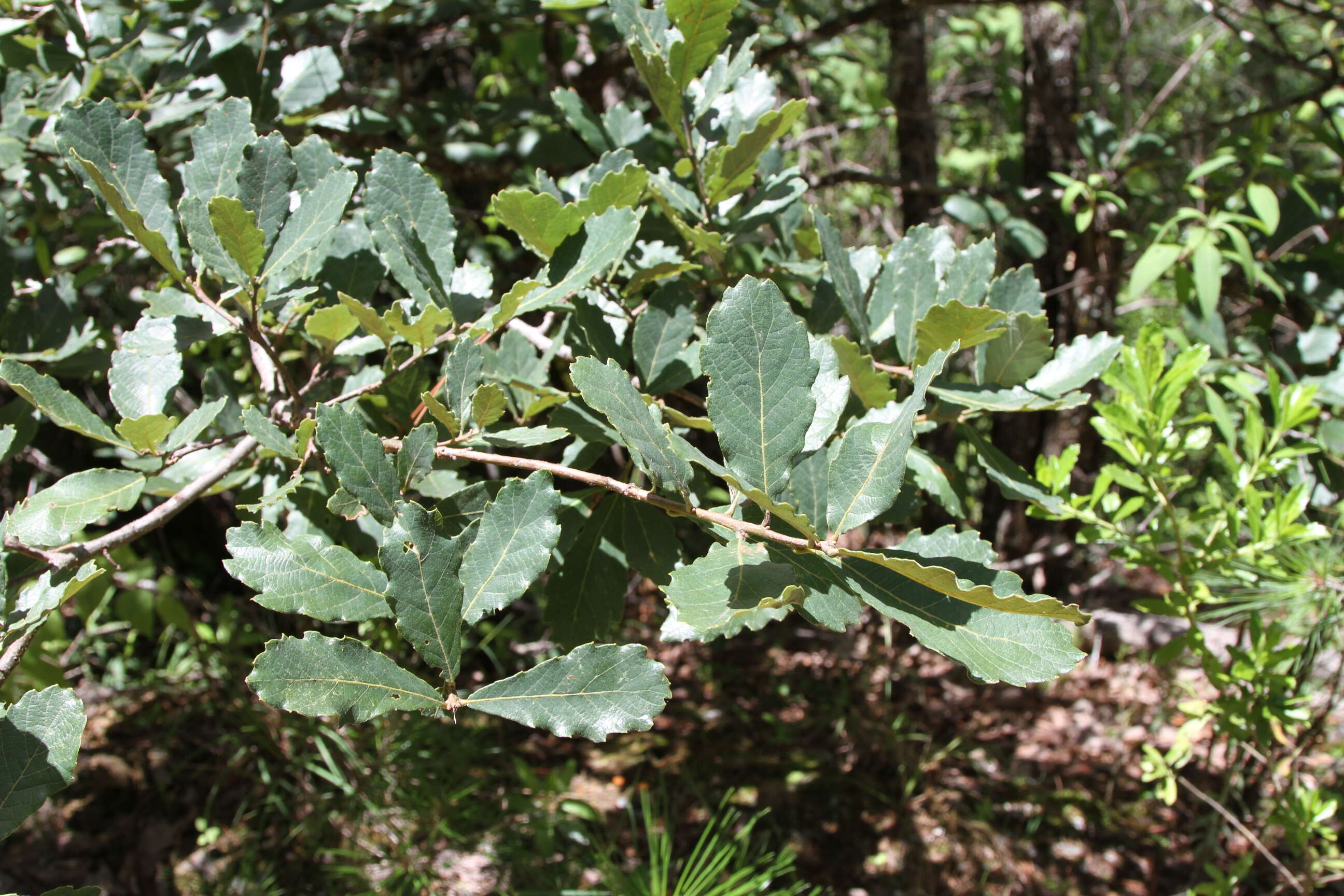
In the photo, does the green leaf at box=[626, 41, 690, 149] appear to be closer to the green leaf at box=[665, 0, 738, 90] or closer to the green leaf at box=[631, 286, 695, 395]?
the green leaf at box=[665, 0, 738, 90]

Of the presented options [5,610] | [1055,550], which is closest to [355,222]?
[5,610]

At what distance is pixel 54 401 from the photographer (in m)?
0.92

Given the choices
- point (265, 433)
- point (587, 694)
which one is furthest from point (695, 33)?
point (587, 694)

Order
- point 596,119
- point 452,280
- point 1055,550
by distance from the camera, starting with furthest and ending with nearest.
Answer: point 1055,550, point 596,119, point 452,280

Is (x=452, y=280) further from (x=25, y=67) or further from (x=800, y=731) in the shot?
(x=800, y=731)

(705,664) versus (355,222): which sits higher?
(355,222)

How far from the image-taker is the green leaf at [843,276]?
1044 mm

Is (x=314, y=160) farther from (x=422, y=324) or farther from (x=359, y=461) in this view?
(x=359, y=461)

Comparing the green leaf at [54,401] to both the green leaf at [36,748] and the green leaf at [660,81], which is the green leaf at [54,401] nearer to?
the green leaf at [36,748]

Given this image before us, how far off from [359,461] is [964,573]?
552 mm

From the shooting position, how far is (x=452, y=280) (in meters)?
1.09

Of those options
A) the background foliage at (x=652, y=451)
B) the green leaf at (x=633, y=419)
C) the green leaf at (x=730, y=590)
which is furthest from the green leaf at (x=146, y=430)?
the green leaf at (x=730, y=590)

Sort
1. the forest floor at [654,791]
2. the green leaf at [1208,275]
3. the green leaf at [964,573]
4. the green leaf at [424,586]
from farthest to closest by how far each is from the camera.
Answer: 1. the forest floor at [654,791]
2. the green leaf at [1208,275]
3. the green leaf at [424,586]
4. the green leaf at [964,573]

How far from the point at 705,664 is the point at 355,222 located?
2327 mm
